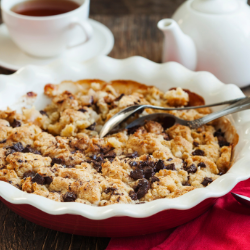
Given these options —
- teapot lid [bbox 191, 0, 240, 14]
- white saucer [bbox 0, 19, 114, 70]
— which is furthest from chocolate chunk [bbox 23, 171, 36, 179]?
teapot lid [bbox 191, 0, 240, 14]

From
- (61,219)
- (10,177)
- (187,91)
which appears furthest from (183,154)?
(10,177)

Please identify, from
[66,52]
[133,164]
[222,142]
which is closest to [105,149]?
[133,164]

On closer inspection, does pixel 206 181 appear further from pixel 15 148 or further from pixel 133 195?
pixel 15 148

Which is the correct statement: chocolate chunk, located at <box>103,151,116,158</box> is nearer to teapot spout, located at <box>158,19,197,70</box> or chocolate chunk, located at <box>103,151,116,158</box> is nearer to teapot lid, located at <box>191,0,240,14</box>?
teapot spout, located at <box>158,19,197,70</box>

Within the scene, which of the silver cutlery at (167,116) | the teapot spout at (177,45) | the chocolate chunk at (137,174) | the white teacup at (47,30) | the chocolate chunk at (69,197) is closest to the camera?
the chocolate chunk at (69,197)

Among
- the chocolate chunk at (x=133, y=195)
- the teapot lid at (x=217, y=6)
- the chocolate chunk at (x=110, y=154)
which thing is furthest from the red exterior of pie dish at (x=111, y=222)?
the teapot lid at (x=217, y=6)

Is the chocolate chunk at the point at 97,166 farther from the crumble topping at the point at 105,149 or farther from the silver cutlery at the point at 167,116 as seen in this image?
the silver cutlery at the point at 167,116

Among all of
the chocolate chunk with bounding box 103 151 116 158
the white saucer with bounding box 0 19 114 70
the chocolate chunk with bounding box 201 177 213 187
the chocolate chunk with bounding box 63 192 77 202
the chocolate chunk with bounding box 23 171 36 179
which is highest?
the chocolate chunk with bounding box 201 177 213 187
